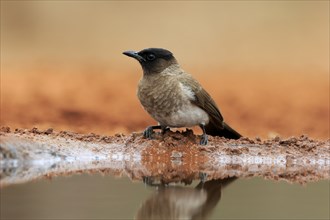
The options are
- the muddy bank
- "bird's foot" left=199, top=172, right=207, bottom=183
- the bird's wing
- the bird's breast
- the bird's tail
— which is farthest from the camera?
the bird's tail

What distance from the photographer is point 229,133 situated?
11289mm

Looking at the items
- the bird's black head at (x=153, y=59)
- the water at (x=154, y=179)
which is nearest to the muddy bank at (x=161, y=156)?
the water at (x=154, y=179)

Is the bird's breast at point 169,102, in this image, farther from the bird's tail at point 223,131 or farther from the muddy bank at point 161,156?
the bird's tail at point 223,131

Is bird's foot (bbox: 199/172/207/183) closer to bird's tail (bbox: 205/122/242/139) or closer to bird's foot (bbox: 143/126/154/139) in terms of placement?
bird's foot (bbox: 143/126/154/139)

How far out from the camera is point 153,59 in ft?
34.7

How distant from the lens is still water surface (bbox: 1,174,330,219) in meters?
6.38

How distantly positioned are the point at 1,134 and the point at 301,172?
12.7 ft

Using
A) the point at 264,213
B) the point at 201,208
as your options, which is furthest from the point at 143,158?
the point at 264,213

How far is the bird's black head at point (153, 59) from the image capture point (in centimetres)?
→ 1049

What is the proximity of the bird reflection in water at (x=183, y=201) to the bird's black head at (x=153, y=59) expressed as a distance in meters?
2.53

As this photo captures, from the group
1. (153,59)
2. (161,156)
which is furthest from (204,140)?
(153,59)

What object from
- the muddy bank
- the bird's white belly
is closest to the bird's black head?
the bird's white belly

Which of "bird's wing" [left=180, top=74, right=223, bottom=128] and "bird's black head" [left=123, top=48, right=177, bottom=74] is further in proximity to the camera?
"bird's black head" [left=123, top=48, right=177, bottom=74]

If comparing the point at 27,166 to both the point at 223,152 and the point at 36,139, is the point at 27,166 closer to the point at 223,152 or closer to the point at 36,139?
the point at 36,139
